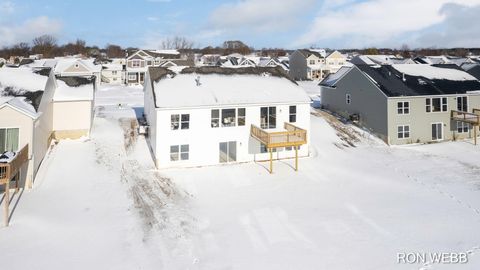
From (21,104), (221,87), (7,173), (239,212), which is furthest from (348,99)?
(7,173)

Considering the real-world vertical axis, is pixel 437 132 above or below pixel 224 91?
below

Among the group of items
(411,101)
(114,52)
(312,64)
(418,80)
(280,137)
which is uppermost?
(114,52)

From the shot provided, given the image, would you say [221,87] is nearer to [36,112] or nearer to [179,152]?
[179,152]

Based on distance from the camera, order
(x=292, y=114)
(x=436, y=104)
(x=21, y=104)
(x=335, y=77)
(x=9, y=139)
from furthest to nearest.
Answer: (x=335, y=77)
(x=436, y=104)
(x=292, y=114)
(x=21, y=104)
(x=9, y=139)

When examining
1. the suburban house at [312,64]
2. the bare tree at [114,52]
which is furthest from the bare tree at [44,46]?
the suburban house at [312,64]

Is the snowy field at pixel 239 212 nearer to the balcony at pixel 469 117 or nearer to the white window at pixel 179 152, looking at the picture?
the white window at pixel 179 152

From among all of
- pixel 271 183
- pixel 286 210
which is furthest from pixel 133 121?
pixel 286 210

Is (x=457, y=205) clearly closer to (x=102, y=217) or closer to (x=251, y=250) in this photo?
(x=251, y=250)
